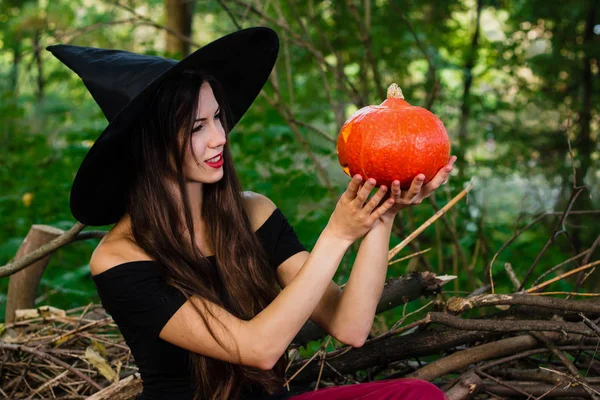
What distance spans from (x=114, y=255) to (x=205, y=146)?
0.43 metres

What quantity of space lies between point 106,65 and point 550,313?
5.82 ft

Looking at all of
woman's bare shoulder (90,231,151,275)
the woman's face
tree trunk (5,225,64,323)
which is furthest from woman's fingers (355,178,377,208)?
tree trunk (5,225,64,323)

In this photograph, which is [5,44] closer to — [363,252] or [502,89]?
[502,89]

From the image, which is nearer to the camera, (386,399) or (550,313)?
(386,399)

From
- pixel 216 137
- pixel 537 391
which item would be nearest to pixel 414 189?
pixel 216 137

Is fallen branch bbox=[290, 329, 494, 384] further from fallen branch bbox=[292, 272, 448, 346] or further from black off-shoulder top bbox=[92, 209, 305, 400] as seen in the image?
black off-shoulder top bbox=[92, 209, 305, 400]

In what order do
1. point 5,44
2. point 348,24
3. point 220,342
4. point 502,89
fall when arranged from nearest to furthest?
point 220,342 → point 348,24 → point 502,89 → point 5,44

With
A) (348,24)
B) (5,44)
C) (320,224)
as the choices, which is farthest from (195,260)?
(5,44)

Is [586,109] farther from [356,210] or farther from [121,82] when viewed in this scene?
[121,82]

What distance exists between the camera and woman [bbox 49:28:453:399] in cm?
195

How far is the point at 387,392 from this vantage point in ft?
7.04

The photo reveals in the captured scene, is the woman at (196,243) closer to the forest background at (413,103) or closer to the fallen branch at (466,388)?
the fallen branch at (466,388)

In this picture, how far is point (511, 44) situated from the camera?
6977 mm

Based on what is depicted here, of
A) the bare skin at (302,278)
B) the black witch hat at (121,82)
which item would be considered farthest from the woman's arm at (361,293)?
the black witch hat at (121,82)
